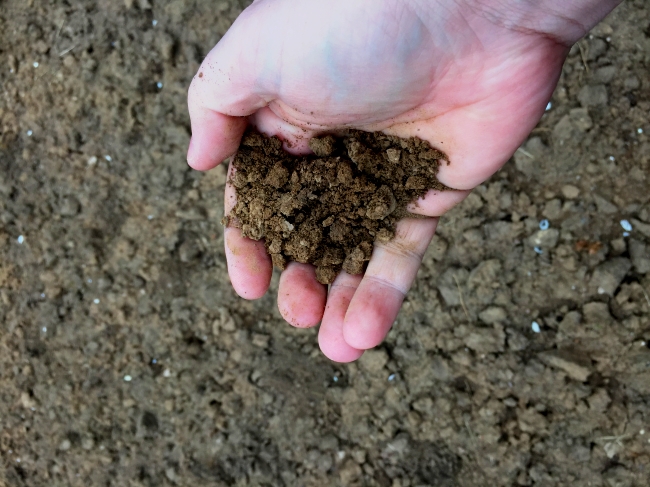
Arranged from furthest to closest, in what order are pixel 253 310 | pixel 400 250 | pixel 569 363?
pixel 253 310
pixel 569 363
pixel 400 250

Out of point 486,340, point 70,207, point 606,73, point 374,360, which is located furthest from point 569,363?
Result: point 70,207

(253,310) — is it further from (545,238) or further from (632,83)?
(632,83)

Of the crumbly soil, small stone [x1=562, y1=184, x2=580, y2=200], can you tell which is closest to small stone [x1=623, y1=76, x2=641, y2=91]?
the crumbly soil

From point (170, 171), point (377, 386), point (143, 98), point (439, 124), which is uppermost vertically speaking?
point (439, 124)

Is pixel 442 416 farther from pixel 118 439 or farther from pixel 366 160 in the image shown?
pixel 118 439

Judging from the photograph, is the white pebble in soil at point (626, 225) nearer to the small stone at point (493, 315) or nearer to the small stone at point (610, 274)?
the small stone at point (610, 274)

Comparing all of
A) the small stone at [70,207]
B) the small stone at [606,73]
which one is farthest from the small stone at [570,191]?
the small stone at [70,207]

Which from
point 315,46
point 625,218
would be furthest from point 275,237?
point 625,218
